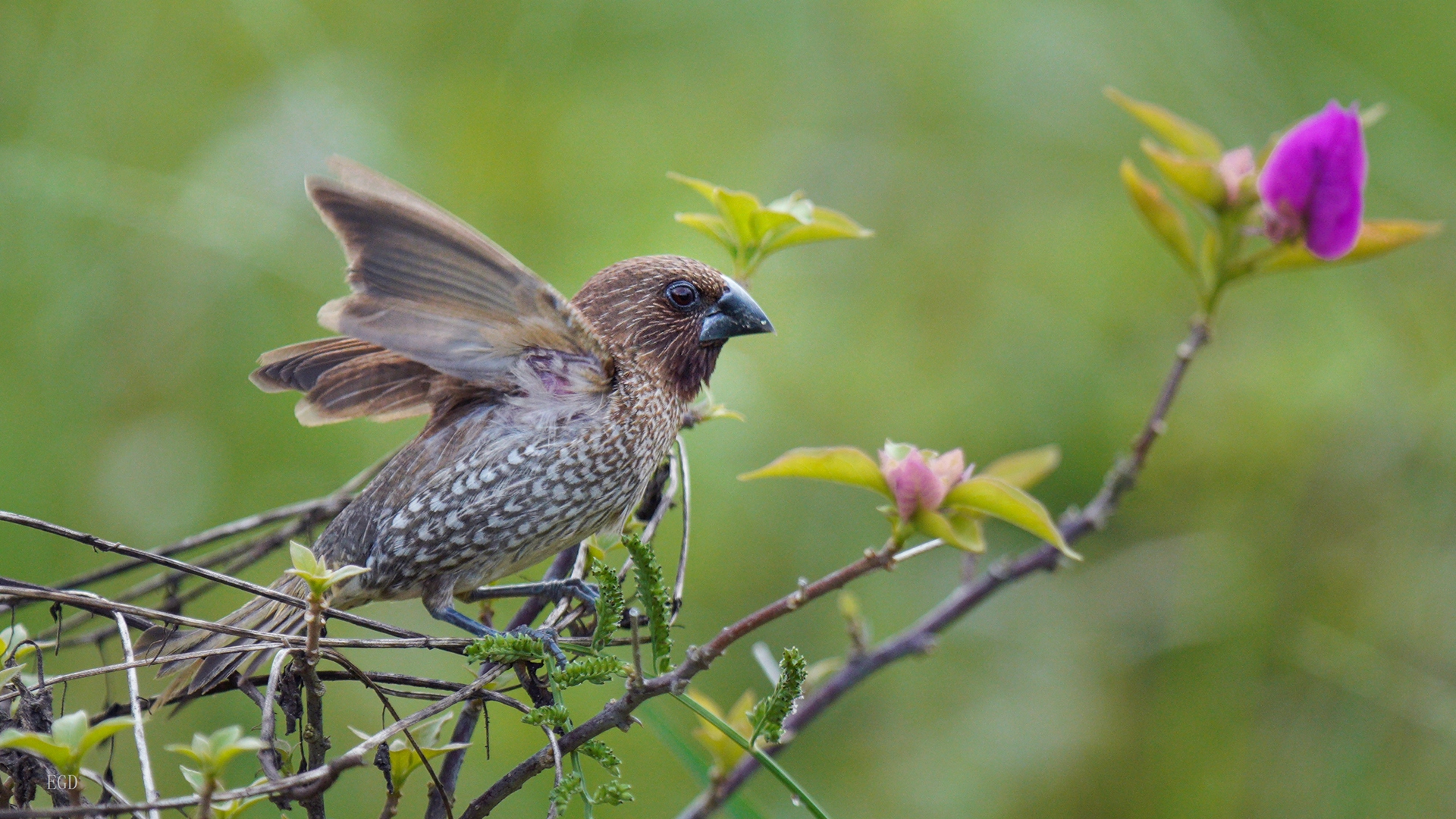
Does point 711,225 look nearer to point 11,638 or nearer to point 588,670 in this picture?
point 588,670

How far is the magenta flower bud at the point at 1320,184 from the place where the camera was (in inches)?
64.5

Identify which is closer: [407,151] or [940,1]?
[407,151]

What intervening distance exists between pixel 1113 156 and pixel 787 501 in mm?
1422

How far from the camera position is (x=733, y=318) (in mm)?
1817

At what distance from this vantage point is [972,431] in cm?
299

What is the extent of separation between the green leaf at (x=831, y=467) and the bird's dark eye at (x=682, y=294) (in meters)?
0.62

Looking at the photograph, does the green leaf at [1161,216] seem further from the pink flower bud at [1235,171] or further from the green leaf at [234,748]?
the green leaf at [234,748]

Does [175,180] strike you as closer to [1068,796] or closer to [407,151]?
[407,151]

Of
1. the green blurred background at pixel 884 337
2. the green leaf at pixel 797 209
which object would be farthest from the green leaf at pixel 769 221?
the green blurred background at pixel 884 337

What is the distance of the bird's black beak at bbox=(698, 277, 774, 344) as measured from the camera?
1.79 m

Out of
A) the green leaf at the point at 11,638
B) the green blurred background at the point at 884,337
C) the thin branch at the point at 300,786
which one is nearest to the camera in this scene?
the thin branch at the point at 300,786

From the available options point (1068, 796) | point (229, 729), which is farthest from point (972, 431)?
point (229, 729)

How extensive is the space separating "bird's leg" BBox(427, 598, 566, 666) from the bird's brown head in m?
0.44

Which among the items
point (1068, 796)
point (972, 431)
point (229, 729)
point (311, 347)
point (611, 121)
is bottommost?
point (1068, 796)
